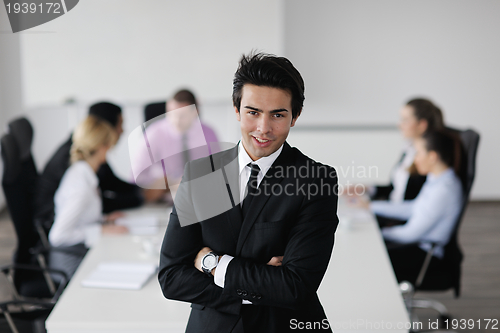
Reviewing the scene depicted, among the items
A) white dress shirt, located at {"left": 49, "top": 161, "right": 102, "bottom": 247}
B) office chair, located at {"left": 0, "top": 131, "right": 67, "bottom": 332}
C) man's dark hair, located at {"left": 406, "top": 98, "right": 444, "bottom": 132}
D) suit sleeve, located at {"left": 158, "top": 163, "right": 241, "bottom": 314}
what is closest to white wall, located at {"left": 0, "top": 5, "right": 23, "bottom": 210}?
office chair, located at {"left": 0, "top": 131, "right": 67, "bottom": 332}

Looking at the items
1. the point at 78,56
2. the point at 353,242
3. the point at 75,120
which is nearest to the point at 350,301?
the point at 353,242

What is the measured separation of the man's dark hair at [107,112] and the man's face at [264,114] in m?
2.04

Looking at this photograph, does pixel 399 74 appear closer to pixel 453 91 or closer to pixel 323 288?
pixel 453 91

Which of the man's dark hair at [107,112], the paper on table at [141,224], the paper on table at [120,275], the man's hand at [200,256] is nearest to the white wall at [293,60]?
the man's dark hair at [107,112]

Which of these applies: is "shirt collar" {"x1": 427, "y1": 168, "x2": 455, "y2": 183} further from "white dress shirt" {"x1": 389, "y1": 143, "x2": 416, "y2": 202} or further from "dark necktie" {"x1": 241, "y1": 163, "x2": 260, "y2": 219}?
"dark necktie" {"x1": 241, "y1": 163, "x2": 260, "y2": 219}

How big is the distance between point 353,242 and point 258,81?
1.53 metres

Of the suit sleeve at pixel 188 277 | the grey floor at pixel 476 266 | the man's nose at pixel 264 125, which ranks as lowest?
the grey floor at pixel 476 266

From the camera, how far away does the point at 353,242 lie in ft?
7.77

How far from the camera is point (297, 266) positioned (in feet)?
3.86

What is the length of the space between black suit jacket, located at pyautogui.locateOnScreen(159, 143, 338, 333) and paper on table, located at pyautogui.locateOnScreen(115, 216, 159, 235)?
139 centimetres

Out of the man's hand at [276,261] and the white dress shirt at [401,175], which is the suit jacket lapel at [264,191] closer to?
the man's hand at [276,261]

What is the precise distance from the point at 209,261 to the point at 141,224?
1529 mm

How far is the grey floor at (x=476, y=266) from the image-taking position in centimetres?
316

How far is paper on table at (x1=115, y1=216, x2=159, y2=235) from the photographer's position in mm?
2596
